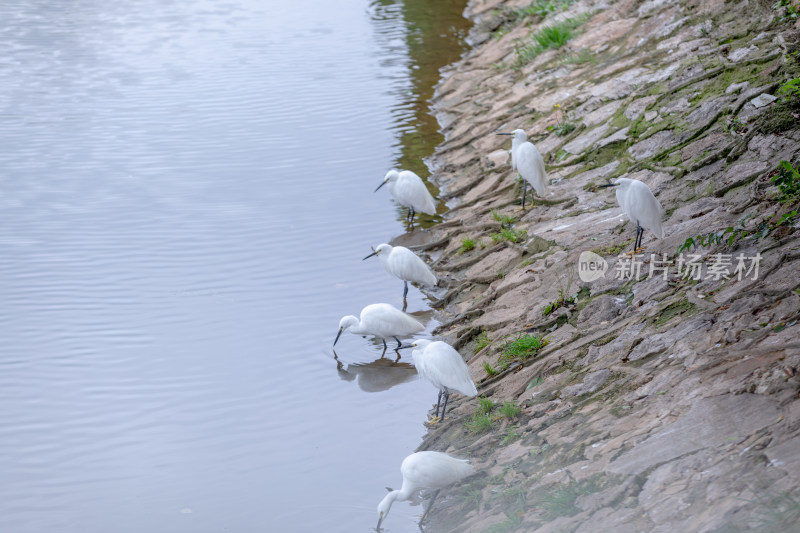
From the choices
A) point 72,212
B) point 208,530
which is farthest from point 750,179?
point 72,212

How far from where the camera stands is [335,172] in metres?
11.9

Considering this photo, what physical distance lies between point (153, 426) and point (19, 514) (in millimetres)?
1240

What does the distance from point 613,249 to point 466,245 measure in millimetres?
2478

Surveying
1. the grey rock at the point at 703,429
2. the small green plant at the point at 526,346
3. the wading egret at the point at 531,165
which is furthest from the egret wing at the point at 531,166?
the grey rock at the point at 703,429

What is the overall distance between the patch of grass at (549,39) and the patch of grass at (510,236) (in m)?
6.26

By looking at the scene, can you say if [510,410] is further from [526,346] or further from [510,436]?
[526,346]

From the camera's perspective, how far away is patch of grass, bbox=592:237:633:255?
23.2 feet

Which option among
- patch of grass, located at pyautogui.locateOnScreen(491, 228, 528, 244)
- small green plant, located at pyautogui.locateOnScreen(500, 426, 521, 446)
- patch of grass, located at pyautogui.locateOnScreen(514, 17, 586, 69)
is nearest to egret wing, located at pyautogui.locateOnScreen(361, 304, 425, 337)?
patch of grass, located at pyautogui.locateOnScreen(491, 228, 528, 244)

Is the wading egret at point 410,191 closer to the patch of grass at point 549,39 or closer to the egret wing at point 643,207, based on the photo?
the egret wing at point 643,207

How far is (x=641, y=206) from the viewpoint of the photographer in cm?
640

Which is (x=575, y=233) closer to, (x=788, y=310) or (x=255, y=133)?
(x=788, y=310)

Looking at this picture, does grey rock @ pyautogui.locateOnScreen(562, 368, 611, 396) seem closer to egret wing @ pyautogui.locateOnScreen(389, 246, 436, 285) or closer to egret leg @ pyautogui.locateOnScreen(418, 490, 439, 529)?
egret leg @ pyautogui.locateOnScreen(418, 490, 439, 529)

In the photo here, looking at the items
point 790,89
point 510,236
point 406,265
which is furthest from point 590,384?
point 790,89

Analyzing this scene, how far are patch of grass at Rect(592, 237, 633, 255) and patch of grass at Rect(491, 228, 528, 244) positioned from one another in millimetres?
1536
